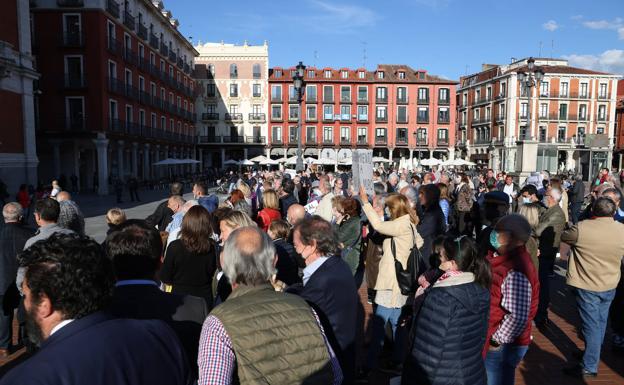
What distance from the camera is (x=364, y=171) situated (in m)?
6.93

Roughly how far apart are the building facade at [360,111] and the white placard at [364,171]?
1809 inches

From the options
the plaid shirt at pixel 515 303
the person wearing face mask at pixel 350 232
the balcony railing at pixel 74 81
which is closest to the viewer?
the plaid shirt at pixel 515 303

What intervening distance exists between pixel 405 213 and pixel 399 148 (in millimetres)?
51746

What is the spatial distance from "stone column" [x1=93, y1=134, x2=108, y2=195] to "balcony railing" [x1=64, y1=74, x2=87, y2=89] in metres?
3.48

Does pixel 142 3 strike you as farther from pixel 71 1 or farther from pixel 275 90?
pixel 275 90

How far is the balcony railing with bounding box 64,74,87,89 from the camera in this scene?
2844cm

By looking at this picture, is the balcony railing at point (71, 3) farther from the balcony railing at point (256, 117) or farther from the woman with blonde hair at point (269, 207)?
the woman with blonde hair at point (269, 207)

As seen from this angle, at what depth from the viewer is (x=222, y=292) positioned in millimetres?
3479

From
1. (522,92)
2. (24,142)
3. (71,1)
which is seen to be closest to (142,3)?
(71,1)

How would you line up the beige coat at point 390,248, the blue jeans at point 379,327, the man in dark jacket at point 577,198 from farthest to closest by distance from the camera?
the man in dark jacket at point 577,198 < the blue jeans at point 379,327 < the beige coat at point 390,248

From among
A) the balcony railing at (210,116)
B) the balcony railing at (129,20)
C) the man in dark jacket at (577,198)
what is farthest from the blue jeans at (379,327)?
the balcony railing at (210,116)

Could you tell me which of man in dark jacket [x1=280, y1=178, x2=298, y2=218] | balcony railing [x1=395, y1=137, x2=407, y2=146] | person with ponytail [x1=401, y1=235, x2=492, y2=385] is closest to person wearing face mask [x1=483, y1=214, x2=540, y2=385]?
person with ponytail [x1=401, y1=235, x2=492, y2=385]

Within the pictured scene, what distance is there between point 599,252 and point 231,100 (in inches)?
2050

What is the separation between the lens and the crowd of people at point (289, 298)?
5.11ft
